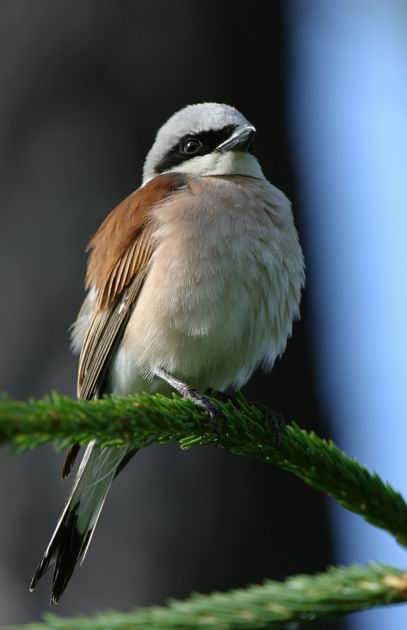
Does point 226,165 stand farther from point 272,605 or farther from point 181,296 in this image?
point 272,605

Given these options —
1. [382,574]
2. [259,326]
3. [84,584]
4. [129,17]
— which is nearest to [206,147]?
[259,326]

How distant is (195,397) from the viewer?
2.45 metres

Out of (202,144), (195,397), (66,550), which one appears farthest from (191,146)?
(66,550)

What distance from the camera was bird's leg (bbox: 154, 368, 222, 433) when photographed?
6.88 ft

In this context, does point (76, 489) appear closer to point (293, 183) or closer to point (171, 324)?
point (171, 324)

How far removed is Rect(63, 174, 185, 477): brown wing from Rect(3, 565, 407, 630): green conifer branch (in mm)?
1964

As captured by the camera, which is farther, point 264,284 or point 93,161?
point 93,161

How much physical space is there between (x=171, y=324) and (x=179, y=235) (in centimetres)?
32

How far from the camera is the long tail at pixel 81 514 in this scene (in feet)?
9.17

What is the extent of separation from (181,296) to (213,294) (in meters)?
0.11

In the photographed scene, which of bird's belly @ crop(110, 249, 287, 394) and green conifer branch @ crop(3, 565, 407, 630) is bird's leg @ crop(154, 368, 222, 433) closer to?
bird's belly @ crop(110, 249, 287, 394)

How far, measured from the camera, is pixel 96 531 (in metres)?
3.53

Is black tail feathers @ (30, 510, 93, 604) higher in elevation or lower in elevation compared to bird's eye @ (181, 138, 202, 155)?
lower

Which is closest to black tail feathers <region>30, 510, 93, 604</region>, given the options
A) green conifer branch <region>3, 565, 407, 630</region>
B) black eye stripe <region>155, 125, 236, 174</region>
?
black eye stripe <region>155, 125, 236, 174</region>
